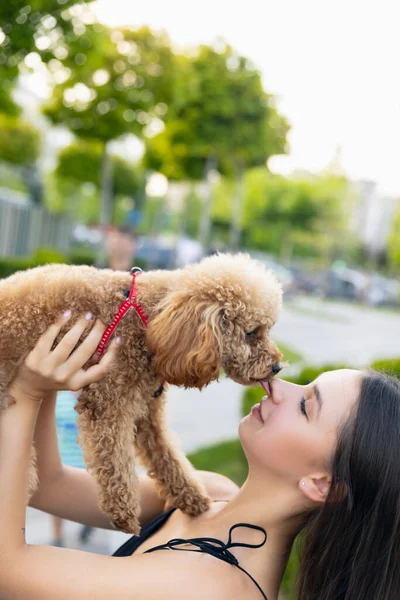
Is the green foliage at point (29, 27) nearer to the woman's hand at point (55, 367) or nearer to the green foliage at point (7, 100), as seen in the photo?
the green foliage at point (7, 100)

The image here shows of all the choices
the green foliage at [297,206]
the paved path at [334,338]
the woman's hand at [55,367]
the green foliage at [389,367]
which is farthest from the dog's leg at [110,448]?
the green foliage at [297,206]

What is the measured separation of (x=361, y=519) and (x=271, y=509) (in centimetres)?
28

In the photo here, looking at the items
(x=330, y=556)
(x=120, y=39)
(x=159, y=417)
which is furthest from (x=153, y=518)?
(x=120, y=39)

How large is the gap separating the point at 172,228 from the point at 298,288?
3183cm

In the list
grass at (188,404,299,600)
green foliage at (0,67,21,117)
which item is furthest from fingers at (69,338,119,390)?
green foliage at (0,67,21,117)

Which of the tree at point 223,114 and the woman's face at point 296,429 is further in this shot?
the tree at point 223,114

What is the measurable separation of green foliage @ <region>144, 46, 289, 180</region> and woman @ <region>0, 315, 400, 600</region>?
1587 cm

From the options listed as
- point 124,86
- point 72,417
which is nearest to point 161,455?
point 72,417

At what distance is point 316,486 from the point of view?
2.02 meters

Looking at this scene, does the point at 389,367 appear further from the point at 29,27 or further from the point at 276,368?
the point at 29,27

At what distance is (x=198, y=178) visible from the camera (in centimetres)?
2156

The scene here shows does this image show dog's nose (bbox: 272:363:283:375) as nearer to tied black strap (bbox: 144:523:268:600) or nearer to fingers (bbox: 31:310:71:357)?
tied black strap (bbox: 144:523:268:600)

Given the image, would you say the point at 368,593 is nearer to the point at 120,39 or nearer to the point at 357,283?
the point at 120,39

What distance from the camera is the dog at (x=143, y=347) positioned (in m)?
2.11
